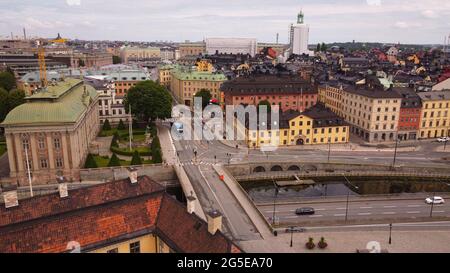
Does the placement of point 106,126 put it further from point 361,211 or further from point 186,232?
point 186,232

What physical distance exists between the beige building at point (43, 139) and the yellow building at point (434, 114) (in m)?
79.4

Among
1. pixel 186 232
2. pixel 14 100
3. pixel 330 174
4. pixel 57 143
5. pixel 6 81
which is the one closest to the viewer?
pixel 186 232

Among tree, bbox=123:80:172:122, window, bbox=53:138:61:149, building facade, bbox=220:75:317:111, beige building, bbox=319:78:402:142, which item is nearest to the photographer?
window, bbox=53:138:61:149

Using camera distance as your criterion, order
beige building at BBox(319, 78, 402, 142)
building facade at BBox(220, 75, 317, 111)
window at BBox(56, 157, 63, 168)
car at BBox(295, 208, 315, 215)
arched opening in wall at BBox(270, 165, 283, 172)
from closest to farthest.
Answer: car at BBox(295, 208, 315, 215), window at BBox(56, 157, 63, 168), arched opening in wall at BBox(270, 165, 283, 172), beige building at BBox(319, 78, 402, 142), building facade at BBox(220, 75, 317, 111)

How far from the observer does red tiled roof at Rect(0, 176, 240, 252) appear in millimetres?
26875

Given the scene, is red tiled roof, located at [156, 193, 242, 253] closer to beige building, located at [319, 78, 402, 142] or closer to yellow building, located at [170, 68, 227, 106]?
beige building, located at [319, 78, 402, 142]

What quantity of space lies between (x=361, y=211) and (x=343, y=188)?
44.4ft

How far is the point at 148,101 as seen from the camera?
8919 centimetres

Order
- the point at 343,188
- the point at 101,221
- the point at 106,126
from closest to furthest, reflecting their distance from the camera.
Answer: the point at 101,221, the point at 343,188, the point at 106,126

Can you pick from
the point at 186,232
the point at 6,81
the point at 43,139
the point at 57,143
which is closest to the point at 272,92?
the point at 57,143

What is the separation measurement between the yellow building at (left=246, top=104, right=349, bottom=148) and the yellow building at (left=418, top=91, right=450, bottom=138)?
887 inches

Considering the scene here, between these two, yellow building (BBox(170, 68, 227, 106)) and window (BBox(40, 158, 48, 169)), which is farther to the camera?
yellow building (BBox(170, 68, 227, 106))

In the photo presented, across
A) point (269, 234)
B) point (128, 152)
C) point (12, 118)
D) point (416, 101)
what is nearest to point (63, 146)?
point (12, 118)

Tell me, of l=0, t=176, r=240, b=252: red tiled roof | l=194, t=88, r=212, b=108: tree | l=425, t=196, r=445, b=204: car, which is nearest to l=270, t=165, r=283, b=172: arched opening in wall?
l=425, t=196, r=445, b=204: car
